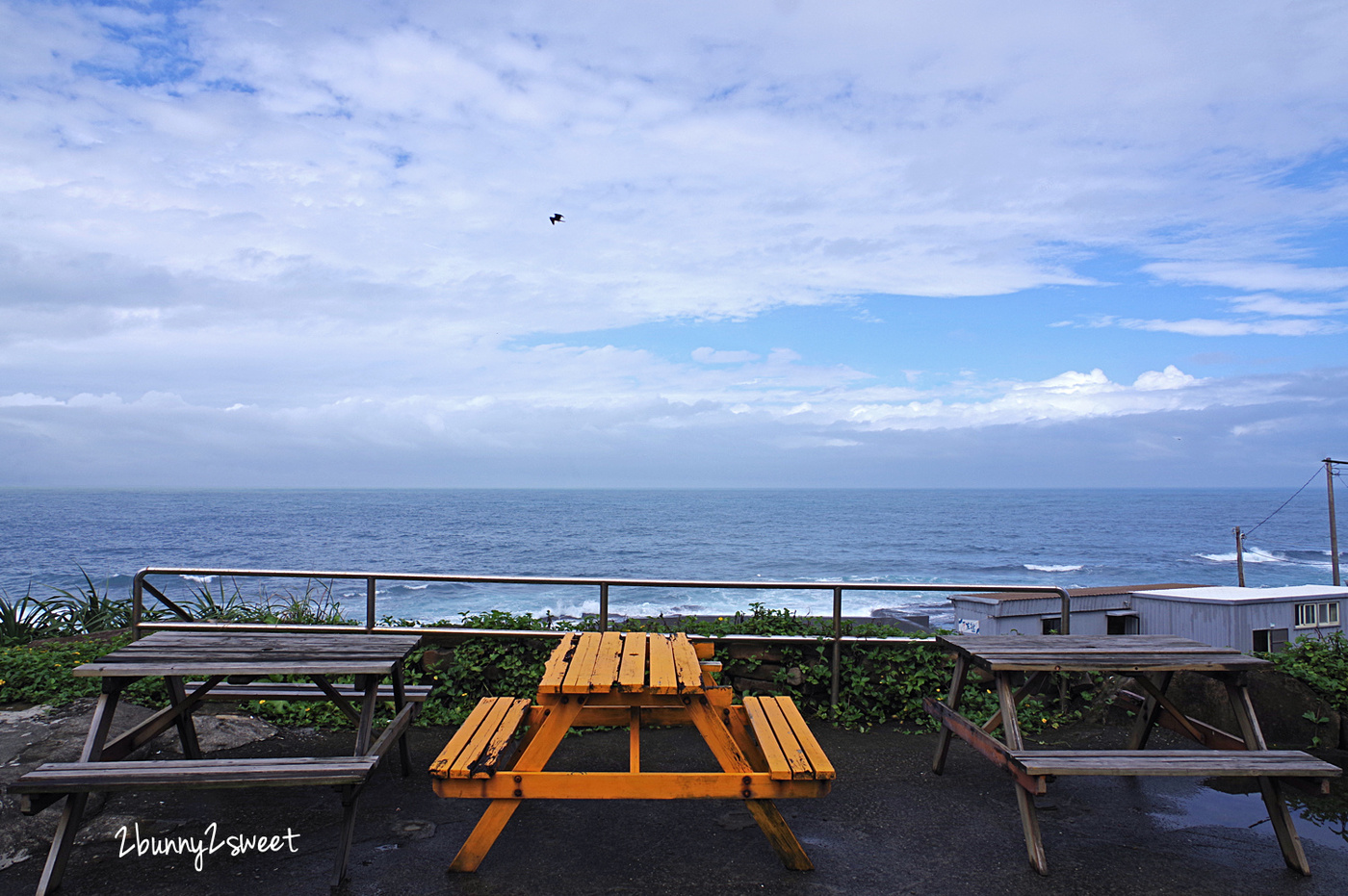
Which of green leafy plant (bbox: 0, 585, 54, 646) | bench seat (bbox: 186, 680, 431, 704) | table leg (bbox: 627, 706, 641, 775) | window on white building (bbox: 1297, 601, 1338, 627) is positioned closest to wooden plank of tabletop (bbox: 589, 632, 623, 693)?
table leg (bbox: 627, 706, 641, 775)

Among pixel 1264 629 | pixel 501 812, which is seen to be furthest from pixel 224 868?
pixel 1264 629

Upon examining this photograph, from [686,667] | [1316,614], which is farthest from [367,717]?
[1316,614]

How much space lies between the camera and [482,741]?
3332mm

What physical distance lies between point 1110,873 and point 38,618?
10043 millimetres

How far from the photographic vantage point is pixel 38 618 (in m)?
8.27

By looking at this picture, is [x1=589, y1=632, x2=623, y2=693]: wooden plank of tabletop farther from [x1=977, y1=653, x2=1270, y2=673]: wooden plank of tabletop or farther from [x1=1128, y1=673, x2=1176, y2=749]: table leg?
[x1=1128, y1=673, x2=1176, y2=749]: table leg

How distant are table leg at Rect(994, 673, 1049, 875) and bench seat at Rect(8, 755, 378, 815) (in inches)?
112

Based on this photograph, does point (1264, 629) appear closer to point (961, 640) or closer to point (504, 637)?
point (961, 640)

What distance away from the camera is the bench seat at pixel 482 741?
10.1 ft

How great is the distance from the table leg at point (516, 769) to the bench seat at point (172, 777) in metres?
0.53

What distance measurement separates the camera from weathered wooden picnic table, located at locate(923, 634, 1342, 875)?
3305 mm

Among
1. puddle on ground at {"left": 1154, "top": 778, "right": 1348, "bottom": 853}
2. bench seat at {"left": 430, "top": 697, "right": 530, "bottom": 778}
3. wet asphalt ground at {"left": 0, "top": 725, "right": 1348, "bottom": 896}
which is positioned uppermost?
bench seat at {"left": 430, "top": 697, "right": 530, "bottom": 778}

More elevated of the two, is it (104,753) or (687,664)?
(687,664)

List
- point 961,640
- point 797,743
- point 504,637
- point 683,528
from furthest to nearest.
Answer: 1. point 683,528
2. point 504,637
3. point 961,640
4. point 797,743
